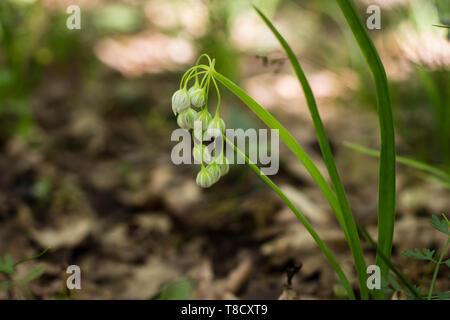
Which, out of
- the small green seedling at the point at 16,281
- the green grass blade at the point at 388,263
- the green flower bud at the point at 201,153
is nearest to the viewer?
the green grass blade at the point at 388,263

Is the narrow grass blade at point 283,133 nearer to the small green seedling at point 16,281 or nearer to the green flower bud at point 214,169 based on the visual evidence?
the green flower bud at point 214,169

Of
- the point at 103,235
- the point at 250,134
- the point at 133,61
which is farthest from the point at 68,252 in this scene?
the point at 133,61

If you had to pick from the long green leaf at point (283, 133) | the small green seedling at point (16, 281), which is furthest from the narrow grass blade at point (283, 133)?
the small green seedling at point (16, 281)

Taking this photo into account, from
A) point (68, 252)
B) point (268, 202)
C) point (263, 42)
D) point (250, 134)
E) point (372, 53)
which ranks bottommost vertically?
point (68, 252)

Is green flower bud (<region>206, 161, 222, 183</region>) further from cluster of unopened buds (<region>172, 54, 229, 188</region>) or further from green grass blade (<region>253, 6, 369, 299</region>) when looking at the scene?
green grass blade (<region>253, 6, 369, 299</region>)

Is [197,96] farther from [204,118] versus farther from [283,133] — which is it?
[283,133]

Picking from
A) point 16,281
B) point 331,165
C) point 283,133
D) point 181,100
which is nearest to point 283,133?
point 283,133
